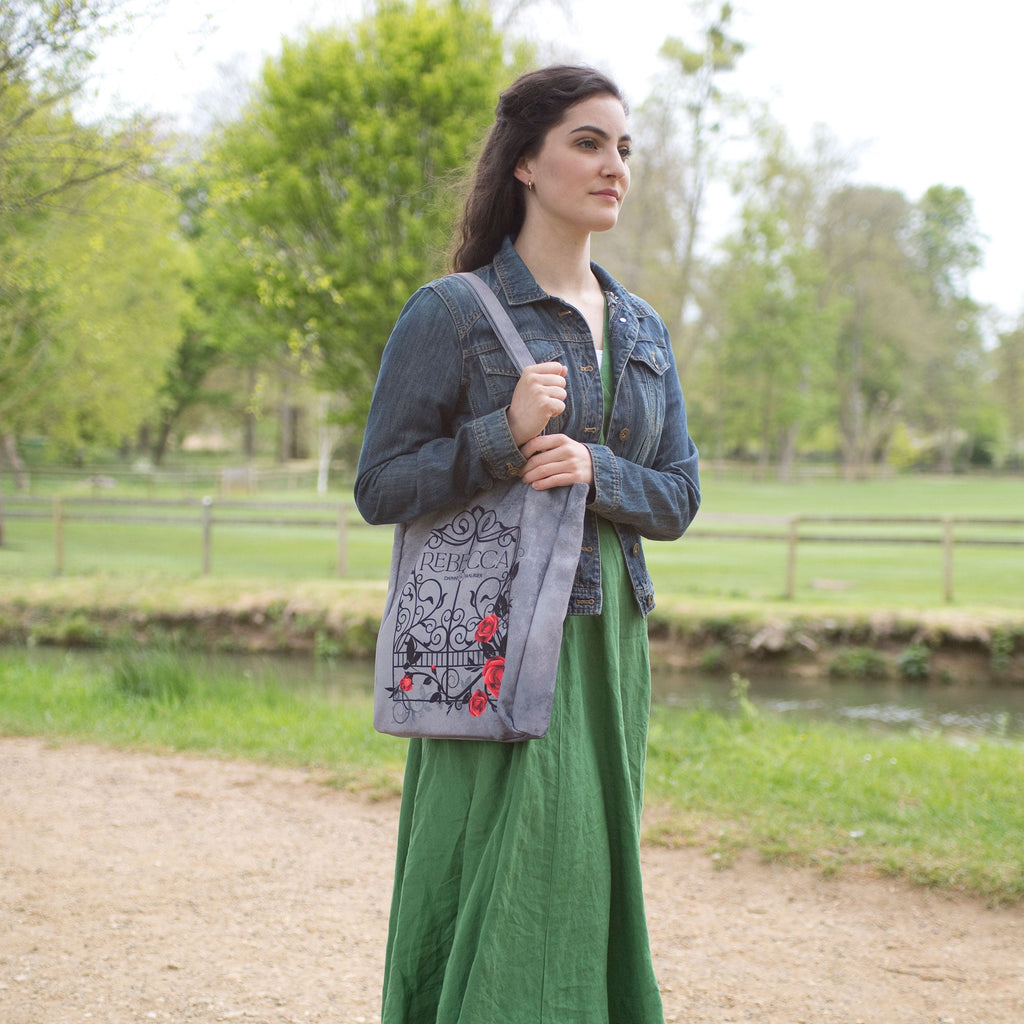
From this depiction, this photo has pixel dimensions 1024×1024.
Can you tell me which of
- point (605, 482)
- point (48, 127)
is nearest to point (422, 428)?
point (605, 482)

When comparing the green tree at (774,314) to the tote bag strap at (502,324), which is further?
the green tree at (774,314)

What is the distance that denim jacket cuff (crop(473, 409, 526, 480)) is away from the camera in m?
1.97

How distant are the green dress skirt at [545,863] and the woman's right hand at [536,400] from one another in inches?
Result: 12.7

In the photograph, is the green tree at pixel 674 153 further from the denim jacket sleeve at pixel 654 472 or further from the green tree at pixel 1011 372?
the green tree at pixel 1011 372

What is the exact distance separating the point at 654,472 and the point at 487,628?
1.65ft

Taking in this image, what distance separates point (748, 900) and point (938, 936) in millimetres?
668

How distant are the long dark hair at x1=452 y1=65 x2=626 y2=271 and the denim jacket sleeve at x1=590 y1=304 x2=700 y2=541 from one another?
390mm

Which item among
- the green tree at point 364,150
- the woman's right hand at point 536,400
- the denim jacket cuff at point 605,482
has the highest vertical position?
the green tree at point 364,150

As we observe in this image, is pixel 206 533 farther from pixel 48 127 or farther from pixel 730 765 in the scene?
pixel 730 765

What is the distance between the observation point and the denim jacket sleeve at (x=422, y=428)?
79.0 inches

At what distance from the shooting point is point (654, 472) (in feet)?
7.11

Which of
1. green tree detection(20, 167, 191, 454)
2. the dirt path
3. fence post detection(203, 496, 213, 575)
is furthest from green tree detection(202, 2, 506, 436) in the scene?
the dirt path

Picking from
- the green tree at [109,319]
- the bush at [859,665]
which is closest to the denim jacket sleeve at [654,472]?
the bush at [859,665]

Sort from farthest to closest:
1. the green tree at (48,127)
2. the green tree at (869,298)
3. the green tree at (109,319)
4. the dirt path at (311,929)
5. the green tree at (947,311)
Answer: the green tree at (947,311)
the green tree at (869,298)
the green tree at (109,319)
the green tree at (48,127)
the dirt path at (311,929)
